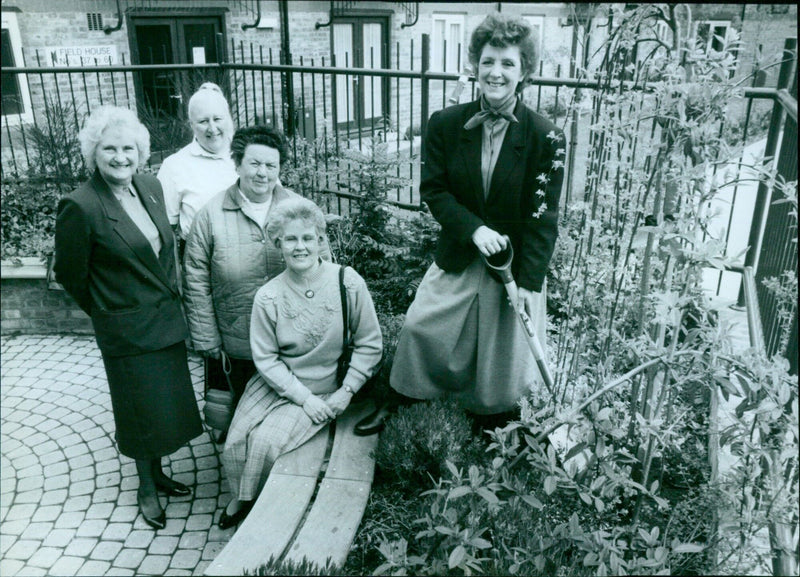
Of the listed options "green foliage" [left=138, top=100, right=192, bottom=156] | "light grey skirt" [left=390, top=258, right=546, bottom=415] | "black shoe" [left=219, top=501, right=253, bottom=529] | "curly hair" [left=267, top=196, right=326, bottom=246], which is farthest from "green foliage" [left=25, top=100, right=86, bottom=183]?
"light grey skirt" [left=390, top=258, right=546, bottom=415]

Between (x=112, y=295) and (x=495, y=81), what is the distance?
203cm

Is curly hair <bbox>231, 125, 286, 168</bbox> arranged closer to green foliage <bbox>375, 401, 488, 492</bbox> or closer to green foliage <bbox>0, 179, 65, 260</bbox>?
green foliage <bbox>375, 401, 488, 492</bbox>

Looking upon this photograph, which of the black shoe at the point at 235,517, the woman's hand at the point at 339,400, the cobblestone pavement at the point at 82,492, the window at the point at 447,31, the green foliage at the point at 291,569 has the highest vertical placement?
the window at the point at 447,31

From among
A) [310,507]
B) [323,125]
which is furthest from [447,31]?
[310,507]

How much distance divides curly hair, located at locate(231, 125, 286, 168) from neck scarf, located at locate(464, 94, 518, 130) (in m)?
1.06

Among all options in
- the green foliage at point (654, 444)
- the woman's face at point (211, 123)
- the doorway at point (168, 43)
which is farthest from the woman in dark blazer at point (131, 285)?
the doorway at point (168, 43)

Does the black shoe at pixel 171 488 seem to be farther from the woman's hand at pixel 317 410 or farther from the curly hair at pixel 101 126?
the curly hair at pixel 101 126

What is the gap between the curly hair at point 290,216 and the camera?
3.16 meters

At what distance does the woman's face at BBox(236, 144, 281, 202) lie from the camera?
3.38 meters

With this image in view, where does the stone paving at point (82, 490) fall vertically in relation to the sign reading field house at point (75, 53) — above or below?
below

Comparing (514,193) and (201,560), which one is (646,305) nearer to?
(514,193)

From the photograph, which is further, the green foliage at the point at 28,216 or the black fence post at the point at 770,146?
the green foliage at the point at 28,216

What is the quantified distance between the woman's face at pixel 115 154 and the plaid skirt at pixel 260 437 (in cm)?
127

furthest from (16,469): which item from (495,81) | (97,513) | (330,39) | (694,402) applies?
(330,39)
